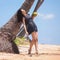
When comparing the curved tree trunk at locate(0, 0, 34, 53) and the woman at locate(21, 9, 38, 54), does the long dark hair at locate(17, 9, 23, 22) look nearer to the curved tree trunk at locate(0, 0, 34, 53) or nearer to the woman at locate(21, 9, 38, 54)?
the curved tree trunk at locate(0, 0, 34, 53)

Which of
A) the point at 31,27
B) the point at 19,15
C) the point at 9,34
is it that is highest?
the point at 19,15

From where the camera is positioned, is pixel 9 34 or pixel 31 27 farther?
pixel 9 34

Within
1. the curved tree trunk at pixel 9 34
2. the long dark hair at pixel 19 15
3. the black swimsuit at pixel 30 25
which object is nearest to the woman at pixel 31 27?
the black swimsuit at pixel 30 25

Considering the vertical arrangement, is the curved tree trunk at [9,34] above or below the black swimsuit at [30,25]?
below

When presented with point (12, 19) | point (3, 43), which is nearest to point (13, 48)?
point (3, 43)

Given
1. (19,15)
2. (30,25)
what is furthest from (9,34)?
(30,25)

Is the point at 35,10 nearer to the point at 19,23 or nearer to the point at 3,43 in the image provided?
the point at 19,23

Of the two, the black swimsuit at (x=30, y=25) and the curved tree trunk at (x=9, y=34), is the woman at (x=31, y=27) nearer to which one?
the black swimsuit at (x=30, y=25)

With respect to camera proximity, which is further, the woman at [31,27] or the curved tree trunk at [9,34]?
the curved tree trunk at [9,34]

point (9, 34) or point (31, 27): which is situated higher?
point (31, 27)

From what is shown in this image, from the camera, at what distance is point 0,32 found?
11.6m

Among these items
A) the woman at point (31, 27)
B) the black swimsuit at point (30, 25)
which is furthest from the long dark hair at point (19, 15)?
the black swimsuit at point (30, 25)

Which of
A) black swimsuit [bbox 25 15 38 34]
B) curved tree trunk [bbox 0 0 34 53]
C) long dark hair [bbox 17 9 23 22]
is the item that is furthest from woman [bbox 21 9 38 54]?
curved tree trunk [bbox 0 0 34 53]

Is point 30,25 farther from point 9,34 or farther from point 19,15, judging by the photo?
point 9,34
